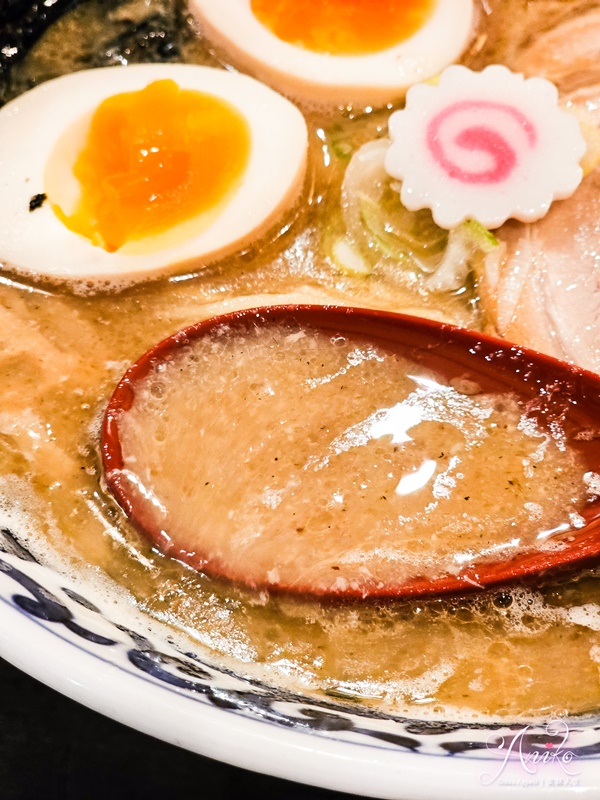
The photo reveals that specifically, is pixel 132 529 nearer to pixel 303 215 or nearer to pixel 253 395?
pixel 253 395

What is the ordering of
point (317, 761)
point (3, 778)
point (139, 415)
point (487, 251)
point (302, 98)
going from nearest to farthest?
point (317, 761) → point (3, 778) → point (139, 415) → point (487, 251) → point (302, 98)

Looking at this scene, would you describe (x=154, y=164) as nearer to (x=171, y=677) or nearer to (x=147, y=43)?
(x=147, y=43)

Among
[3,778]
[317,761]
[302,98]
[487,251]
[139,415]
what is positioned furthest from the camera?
[302,98]

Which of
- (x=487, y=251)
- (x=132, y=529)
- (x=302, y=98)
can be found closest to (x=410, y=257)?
(x=487, y=251)

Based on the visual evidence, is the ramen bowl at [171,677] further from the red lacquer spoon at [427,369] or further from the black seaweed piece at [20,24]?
the black seaweed piece at [20,24]

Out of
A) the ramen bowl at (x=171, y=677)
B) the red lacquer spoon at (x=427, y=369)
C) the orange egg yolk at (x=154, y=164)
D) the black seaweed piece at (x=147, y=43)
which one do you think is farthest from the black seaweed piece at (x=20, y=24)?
the red lacquer spoon at (x=427, y=369)

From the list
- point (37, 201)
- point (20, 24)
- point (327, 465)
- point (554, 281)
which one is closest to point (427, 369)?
point (327, 465)

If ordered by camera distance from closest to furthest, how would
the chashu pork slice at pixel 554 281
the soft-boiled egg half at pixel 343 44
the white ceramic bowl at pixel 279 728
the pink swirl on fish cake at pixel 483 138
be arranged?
the white ceramic bowl at pixel 279 728 < the chashu pork slice at pixel 554 281 < the pink swirl on fish cake at pixel 483 138 < the soft-boiled egg half at pixel 343 44

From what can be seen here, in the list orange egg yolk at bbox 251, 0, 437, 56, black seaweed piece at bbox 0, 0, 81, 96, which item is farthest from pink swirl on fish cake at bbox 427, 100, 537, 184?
black seaweed piece at bbox 0, 0, 81, 96
